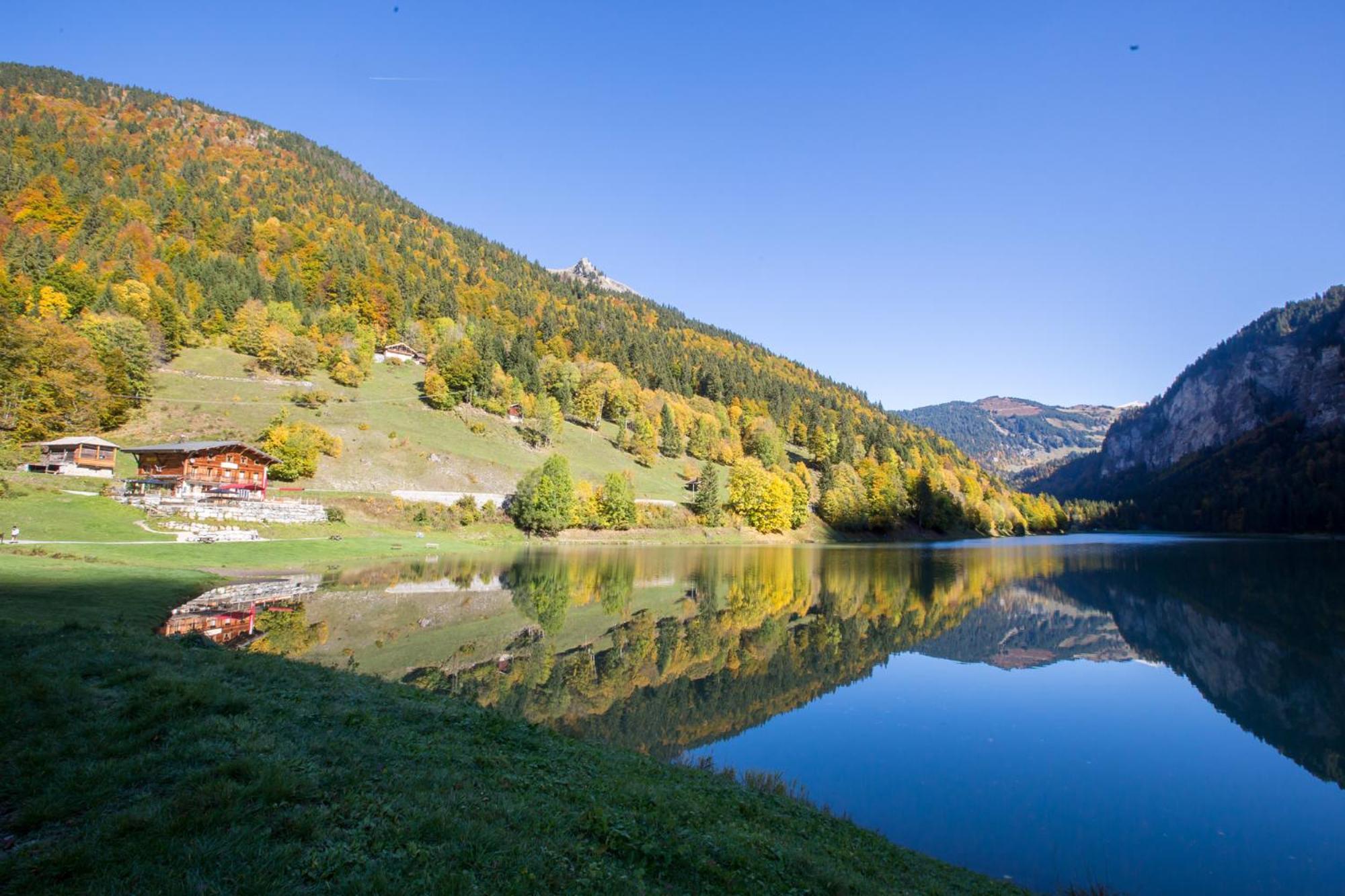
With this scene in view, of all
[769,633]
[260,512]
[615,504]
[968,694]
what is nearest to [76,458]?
[260,512]

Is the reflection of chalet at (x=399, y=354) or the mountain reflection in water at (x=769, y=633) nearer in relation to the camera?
the mountain reflection in water at (x=769, y=633)

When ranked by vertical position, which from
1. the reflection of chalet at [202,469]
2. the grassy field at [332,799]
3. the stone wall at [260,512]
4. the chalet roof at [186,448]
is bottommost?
the grassy field at [332,799]

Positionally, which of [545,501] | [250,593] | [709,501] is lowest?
[250,593]

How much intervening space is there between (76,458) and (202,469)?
10.4 meters

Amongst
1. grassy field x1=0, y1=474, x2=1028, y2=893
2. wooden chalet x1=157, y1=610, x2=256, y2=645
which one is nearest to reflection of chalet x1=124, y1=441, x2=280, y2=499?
wooden chalet x1=157, y1=610, x2=256, y2=645

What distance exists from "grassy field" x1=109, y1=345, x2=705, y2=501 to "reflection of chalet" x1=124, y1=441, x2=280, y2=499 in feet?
17.4

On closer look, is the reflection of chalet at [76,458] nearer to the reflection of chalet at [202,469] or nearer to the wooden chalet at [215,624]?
the reflection of chalet at [202,469]

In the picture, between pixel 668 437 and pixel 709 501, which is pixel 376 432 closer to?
pixel 709 501

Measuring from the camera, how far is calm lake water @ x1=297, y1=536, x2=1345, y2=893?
12750 millimetres

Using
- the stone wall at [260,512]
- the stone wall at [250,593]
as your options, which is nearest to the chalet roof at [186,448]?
the stone wall at [260,512]

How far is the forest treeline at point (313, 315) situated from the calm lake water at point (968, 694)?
2434 inches

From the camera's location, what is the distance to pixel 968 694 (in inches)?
896

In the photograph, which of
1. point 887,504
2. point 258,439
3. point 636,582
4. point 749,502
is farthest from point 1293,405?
point 258,439

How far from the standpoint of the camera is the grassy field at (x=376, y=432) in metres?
76.4
